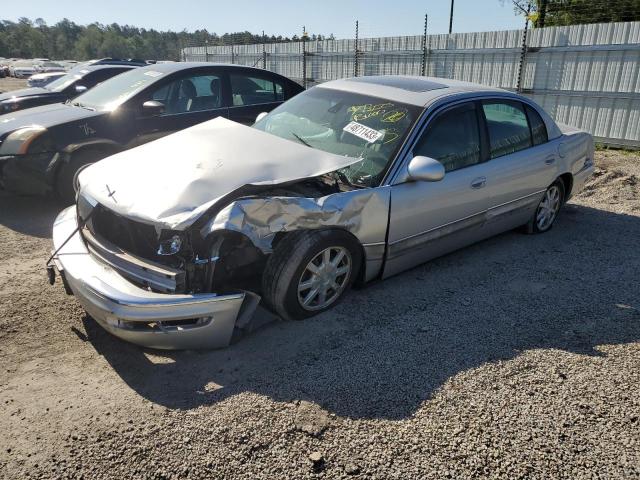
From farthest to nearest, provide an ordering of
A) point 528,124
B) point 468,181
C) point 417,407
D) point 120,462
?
1. point 528,124
2. point 468,181
3. point 417,407
4. point 120,462

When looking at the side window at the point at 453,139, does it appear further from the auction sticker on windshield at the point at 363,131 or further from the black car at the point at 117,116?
the black car at the point at 117,116

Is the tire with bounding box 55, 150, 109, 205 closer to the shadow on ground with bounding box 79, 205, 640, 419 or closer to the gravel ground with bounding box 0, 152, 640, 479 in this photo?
the gravel ground with bounding box 0, 152, 640, 479

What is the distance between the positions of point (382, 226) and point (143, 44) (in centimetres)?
12276

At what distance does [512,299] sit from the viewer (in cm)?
396

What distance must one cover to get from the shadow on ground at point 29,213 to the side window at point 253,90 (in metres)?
2.66

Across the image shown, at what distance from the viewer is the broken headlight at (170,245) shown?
2.89 meters

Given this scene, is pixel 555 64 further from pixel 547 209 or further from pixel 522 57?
pixel 547 209

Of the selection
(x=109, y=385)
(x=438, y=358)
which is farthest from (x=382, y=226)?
(x=109, y=385)

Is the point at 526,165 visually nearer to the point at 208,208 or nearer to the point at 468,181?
the point at 468,181

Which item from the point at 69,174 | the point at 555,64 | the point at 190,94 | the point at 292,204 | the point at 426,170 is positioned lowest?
the point at 69,174

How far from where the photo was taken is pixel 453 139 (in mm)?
4105

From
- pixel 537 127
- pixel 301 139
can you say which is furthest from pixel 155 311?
pixel 537 127

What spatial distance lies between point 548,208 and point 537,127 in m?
0.93

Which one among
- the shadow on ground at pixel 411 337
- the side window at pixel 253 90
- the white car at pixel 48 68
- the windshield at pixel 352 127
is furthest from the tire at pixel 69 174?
the white car at pixel 48 68
